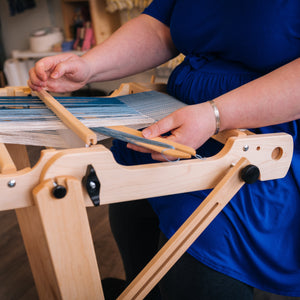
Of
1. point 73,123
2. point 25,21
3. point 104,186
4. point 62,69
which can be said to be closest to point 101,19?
point 25,21

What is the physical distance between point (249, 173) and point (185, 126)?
14 centimetres

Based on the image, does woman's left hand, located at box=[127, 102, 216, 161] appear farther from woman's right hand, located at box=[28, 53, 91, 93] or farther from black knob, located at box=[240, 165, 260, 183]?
woman's right hand, located at box=[28, 53, 91, 93]

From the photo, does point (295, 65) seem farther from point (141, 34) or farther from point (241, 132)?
point (141, 34)

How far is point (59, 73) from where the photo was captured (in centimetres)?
84

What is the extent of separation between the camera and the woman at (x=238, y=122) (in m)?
0.62

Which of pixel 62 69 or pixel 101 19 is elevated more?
pixel 62 69

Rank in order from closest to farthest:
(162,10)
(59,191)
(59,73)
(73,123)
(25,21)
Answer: (59,191)
(73,123)
(59,73)
(162,10)
(25,21)

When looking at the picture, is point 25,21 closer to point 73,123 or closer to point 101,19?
point 101,19

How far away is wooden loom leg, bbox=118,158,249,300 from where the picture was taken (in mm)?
590

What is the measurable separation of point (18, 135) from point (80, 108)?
0.57ft

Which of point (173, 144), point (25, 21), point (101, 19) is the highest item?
point (173, 144)

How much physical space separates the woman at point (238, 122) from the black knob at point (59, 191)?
16 cm

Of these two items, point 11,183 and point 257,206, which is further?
point 257,206

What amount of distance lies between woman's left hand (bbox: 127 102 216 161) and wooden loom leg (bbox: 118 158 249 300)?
9 cm
